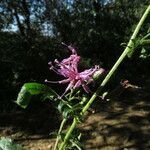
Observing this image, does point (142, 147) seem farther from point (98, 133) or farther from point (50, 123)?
point (50, 123)

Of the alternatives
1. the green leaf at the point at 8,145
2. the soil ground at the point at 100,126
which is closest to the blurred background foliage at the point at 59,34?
the soil ground at the point at 100,126

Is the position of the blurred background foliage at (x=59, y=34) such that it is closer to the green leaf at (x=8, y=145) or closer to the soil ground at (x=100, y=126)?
the soil ground at (x=100, y=126)

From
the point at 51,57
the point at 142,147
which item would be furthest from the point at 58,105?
the point at 51,57

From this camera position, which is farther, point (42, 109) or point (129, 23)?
point (129, 23)

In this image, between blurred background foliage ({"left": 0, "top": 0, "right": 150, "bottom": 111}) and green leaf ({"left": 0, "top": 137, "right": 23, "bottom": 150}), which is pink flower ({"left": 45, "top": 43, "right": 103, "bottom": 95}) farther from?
blurred background foliage ({"left": 0, "top": 0, "right": 150, "bottom": 111})

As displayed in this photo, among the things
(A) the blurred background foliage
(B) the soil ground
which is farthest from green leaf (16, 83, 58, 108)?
(A) the blurred background foliage

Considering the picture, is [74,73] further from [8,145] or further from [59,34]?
[59,34]
